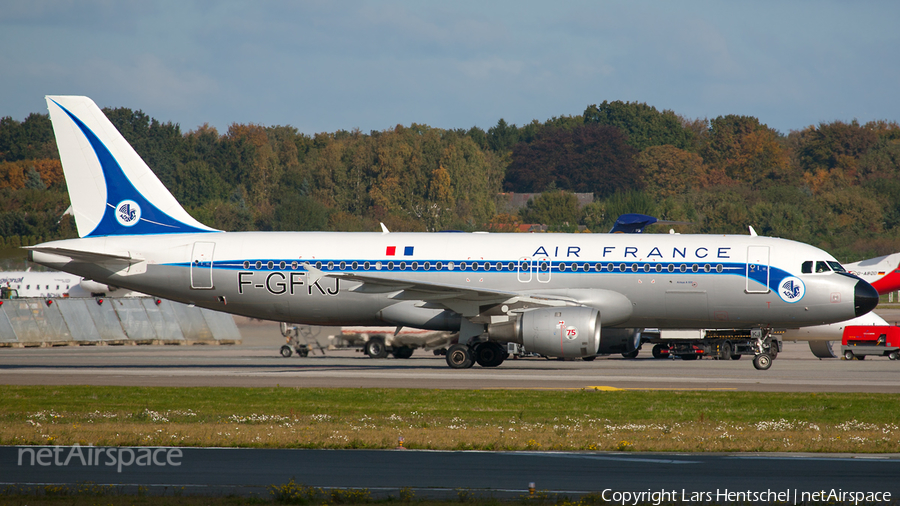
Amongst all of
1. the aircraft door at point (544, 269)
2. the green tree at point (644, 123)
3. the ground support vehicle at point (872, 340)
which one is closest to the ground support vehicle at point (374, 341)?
the aircraft door at point (544, 269)

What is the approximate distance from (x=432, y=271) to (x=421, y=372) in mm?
3102

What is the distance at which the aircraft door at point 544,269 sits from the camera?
98.2 feet

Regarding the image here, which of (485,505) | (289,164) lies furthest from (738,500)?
(289,164)

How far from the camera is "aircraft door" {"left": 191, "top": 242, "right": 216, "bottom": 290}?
3069 centimetres

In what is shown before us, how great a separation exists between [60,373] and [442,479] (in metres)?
19.6

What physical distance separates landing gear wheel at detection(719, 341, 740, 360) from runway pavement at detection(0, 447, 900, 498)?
2498 cm

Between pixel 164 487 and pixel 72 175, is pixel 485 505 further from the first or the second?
pixel 72 175

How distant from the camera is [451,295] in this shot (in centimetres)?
2892

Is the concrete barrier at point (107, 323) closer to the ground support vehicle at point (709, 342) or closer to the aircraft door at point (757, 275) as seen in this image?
the ground support vehicle at point (709, 342)

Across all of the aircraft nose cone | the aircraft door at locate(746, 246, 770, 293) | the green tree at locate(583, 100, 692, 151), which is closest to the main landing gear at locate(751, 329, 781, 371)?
the aircraft door at locate(746, 246, 770, 293)

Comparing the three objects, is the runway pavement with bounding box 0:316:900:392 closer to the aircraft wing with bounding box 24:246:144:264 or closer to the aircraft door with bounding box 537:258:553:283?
the aircraft door with bounding box 537:258:553:283

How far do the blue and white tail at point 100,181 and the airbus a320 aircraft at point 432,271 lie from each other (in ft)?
0.12

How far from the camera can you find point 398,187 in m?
113

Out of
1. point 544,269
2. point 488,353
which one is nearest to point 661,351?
point 488,353
